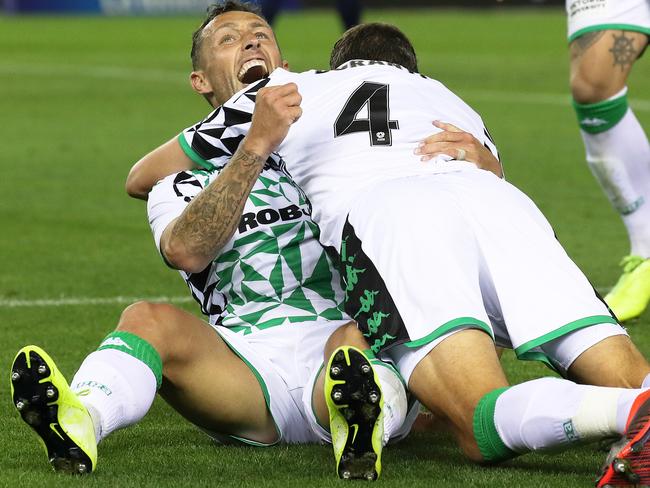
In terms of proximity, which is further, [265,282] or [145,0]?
[145,0]

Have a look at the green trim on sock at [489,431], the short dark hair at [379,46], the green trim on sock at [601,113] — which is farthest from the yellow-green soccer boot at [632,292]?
the green trim on sock at [489,431]

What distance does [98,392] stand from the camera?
11.1 ft

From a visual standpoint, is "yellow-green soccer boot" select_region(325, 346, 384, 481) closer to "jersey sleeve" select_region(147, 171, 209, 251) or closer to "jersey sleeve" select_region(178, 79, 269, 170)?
"jersey sleeve" select_region(147, 171, 209, 251)

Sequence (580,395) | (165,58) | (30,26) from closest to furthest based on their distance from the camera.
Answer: (580,395), (165,58), (30,26)

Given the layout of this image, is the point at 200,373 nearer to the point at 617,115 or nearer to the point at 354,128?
the point at 354,128

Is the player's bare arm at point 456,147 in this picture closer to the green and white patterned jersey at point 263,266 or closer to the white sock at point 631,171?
the green and white patterned jersey at point 263,266

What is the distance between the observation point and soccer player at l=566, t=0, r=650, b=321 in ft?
17.6

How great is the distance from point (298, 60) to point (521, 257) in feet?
48.6

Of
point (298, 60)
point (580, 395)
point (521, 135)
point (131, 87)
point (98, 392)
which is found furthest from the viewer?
point (298, 60)

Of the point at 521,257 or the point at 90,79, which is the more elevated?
the point at 521,257

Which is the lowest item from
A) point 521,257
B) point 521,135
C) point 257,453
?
point 521,135

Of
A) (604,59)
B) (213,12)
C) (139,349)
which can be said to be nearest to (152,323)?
(139,349)

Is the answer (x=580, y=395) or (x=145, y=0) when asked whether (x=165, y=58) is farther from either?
(x=580, y=395)

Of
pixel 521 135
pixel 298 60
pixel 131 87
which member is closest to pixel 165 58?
pixel 298 60
